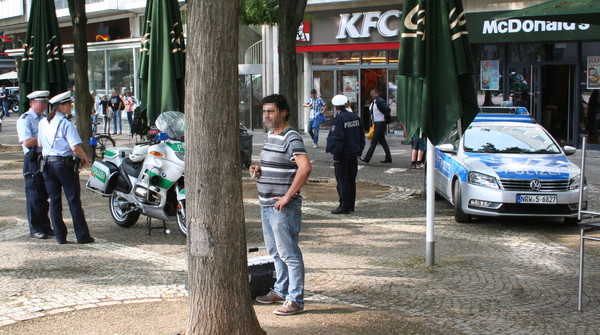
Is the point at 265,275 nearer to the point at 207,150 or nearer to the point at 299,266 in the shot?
the point at 299,266

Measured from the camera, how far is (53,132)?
30.6 feet

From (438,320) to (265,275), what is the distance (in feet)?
5.22

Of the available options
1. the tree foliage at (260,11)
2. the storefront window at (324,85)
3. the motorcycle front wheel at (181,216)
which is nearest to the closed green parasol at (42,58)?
the motorcycle front wheel at (181,216)

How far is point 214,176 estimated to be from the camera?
5.09 meters

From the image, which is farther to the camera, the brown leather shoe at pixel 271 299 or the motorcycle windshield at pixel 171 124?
the motorcycle windshield at pixel 171 124

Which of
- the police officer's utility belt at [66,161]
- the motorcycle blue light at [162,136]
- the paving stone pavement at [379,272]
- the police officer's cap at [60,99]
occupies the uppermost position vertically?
the police officer's cap at [60,99]

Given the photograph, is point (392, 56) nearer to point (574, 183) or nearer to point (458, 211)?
point (458, 211)

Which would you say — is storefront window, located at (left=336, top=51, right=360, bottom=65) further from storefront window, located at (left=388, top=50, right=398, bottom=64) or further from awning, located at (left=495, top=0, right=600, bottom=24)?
awning, located at (left=495, top=0, right=600, bottom=24)

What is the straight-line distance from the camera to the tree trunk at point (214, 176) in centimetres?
503

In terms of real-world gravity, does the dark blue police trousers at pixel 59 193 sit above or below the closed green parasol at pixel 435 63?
below

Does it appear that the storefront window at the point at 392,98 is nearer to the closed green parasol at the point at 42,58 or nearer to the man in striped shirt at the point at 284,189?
the closed green parasol at the point at 42,58

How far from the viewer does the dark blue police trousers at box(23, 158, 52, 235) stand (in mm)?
9875

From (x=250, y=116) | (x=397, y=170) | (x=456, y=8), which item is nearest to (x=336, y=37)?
(x=250, y=116)

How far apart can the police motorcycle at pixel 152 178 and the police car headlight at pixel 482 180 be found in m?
4.21
